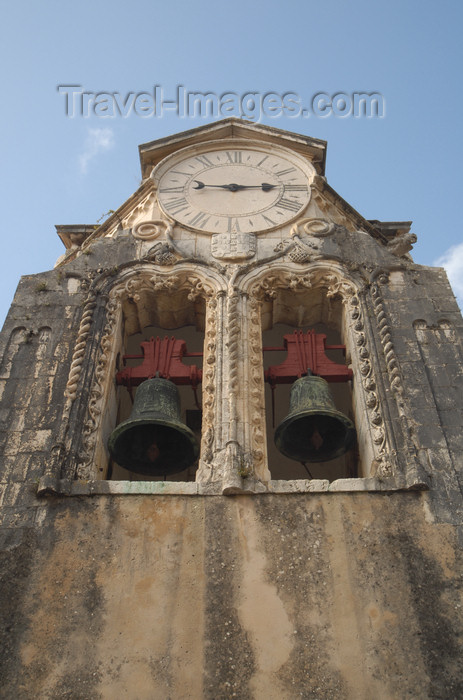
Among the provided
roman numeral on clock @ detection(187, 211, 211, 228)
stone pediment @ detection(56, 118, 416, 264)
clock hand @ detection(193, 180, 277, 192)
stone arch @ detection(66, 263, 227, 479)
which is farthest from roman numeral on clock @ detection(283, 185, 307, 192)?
stone arch @ detection(66, 263, 227, 479)

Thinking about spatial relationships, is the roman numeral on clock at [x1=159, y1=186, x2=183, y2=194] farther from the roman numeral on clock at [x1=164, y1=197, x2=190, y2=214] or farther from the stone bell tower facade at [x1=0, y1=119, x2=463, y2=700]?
the roman numeral on clock at [x1=164, y1=197, x2=190, y2=214]

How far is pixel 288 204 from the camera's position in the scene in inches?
463

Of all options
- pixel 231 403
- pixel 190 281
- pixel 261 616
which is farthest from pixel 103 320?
pixel 261 616

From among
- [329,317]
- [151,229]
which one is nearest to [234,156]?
[151,229]

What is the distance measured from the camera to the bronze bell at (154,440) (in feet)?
27.7

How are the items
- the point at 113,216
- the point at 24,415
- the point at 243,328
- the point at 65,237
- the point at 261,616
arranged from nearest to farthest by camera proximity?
the point at 261,616 < the point at 24,415 < the point at 243,328 < the point at 113,216 < the point at 65,237

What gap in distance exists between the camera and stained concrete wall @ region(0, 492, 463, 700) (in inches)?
240

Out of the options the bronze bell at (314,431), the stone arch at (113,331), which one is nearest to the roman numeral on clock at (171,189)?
the stone arch at (113,331)

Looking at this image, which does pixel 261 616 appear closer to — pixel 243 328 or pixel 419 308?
pixel 243 328

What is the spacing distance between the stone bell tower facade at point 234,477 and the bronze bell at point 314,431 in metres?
0.03

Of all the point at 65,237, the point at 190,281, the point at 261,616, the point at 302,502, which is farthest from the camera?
the point at 65,237

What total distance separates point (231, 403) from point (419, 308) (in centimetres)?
281

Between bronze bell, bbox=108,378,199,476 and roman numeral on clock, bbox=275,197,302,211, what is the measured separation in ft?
13.3

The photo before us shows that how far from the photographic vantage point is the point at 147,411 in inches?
341
